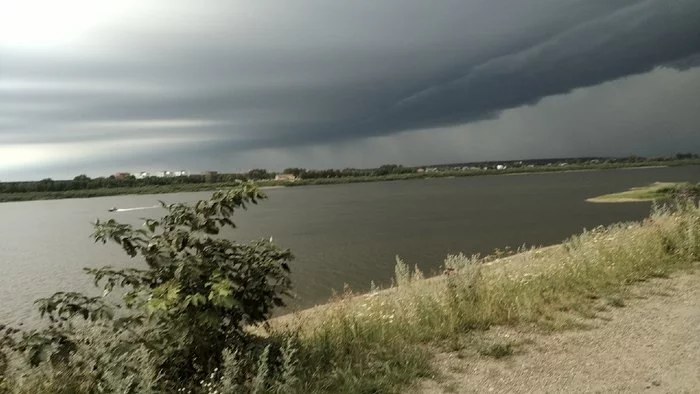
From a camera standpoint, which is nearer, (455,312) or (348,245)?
(455,312)

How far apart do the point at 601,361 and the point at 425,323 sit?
1.89 metres

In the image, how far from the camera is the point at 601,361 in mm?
4828

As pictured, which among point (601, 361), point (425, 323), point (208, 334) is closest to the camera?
point (208, 334)

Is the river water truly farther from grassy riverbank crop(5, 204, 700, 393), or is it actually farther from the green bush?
the green bush

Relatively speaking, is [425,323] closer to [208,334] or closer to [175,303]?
[208,334]

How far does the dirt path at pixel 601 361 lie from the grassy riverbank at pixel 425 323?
8.5 inches

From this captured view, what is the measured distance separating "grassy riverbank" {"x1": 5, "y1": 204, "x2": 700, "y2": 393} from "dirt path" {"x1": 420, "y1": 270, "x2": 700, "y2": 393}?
0.22m

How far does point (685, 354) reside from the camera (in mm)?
4902

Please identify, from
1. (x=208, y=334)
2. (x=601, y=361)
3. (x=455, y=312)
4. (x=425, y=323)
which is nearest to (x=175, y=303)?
(x=208, y=334)

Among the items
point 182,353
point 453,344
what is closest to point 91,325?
point 182,353

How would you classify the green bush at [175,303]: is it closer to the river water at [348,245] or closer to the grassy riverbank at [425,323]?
the grassy riverbank at [425,323]

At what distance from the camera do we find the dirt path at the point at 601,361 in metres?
4.36

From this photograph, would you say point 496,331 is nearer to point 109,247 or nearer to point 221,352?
point 221,352

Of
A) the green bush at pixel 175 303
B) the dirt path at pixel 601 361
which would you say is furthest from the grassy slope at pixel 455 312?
the green bush at pixel 175 303
